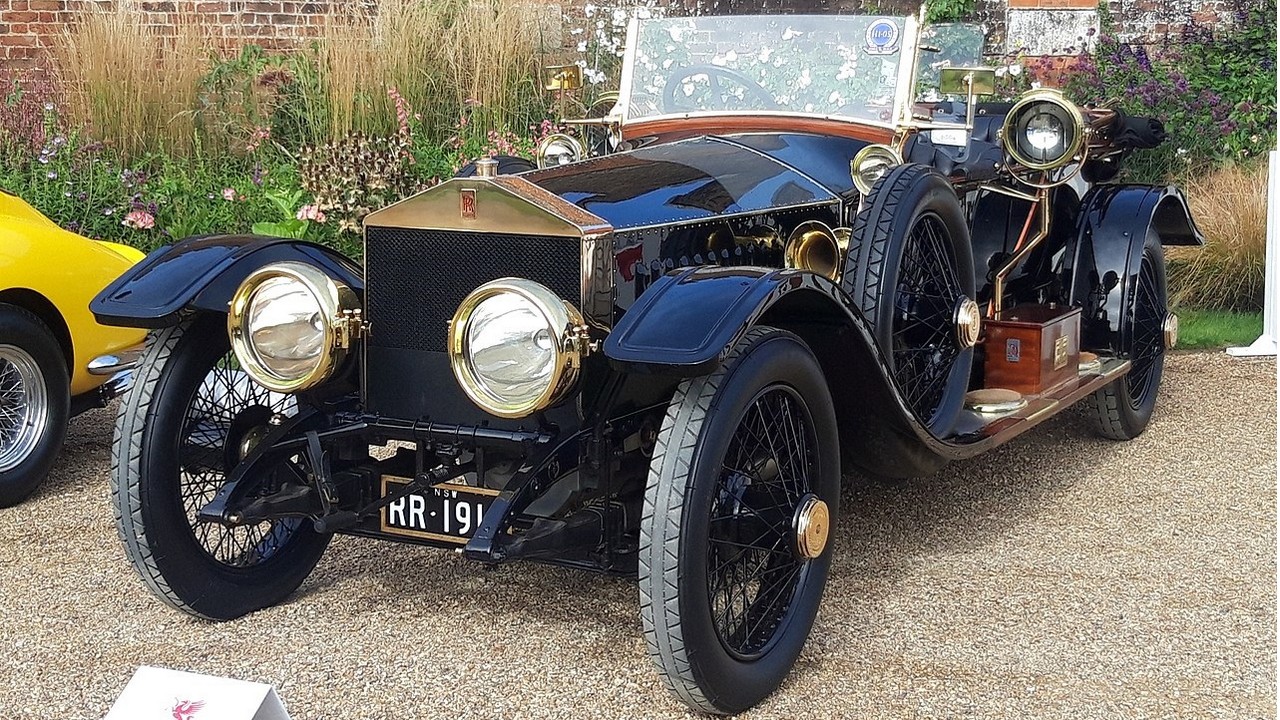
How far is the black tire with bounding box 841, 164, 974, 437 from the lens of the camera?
3.77m

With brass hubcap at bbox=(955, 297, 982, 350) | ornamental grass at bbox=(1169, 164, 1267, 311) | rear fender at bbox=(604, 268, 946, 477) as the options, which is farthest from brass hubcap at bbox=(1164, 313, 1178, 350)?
ornamental grass at bbox=(1169, 164, 1267, 311)

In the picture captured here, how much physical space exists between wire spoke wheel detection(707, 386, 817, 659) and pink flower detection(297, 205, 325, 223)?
4622 mm

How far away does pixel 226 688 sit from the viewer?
8.30 feet

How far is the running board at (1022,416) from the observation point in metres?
4.09

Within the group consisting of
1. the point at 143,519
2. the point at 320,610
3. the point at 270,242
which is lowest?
the point at 320,610

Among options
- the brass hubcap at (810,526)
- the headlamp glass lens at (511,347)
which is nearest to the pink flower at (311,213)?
the headlamp glass lens at (511,347)

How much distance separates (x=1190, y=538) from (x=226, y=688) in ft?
10.3

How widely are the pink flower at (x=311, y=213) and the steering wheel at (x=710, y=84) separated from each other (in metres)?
3.10

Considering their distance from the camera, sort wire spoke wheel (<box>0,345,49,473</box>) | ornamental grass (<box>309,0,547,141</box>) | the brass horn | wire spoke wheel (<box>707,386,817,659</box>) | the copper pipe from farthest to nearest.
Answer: ornamental grass (<box>309,0,547,141</box>) < the copper pipe < wire spoke wheel (<box>0,345,49,473</box>) < the brass horn < wire spoke wheel (<box>707,386,817,659</box>)

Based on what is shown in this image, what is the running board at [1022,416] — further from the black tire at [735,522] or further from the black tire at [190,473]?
the black tire at [190,473]

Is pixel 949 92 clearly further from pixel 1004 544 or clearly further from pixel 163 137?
pixel 163 137

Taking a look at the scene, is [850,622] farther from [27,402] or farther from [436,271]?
[27,402]

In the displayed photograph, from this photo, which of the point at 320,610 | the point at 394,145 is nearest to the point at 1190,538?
the point at 320,610

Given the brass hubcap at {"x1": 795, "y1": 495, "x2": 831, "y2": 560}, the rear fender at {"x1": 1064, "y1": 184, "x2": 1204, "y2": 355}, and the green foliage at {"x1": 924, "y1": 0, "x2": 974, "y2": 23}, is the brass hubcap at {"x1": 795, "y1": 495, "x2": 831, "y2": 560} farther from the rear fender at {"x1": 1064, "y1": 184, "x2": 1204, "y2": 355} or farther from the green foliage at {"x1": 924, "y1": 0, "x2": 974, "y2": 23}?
the green foliage at {"x1": 924, "y1": 0, "x2": 974, "y2": 23}
